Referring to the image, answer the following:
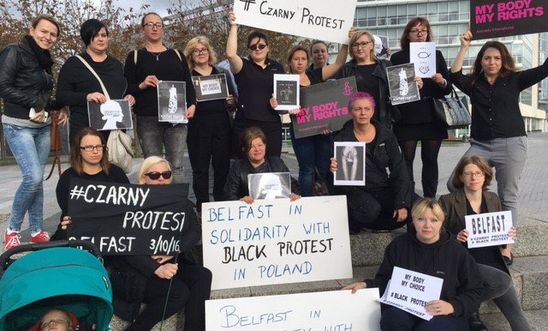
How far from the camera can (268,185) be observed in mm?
4332

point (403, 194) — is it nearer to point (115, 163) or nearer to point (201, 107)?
point (201, 107)

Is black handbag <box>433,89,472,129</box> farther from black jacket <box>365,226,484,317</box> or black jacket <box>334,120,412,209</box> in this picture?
black jacket <box>365,226,484,317</box>

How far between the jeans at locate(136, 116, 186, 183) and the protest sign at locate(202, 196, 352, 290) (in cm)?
109

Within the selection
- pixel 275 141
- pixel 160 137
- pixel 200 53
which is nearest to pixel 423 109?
pixel 275 141

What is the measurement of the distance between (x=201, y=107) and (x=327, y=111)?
1.30 metres

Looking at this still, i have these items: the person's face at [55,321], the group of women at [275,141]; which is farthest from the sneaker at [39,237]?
the person's face at [55,321]

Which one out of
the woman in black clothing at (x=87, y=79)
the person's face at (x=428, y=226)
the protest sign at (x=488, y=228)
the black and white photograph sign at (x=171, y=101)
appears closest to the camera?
the person's face at (x=428, y=226)

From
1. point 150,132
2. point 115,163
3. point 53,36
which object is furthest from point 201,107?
point 53,36

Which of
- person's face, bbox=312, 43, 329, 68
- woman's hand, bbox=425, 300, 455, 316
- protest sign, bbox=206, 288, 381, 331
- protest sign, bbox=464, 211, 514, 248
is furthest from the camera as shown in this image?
person's face, bbox=312, 43, 329, 68

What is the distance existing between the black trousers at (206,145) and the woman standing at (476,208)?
86.4 inches

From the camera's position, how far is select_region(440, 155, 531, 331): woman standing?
3.80 meters

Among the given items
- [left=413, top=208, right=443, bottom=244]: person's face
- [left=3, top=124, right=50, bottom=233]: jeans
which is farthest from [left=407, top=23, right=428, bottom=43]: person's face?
[left=3, top=124, right=50, bottom=233]: jeans

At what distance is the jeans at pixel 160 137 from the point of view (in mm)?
4980

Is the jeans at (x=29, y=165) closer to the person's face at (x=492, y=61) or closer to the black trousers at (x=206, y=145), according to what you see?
the black trousers at (x=206, y=145)
